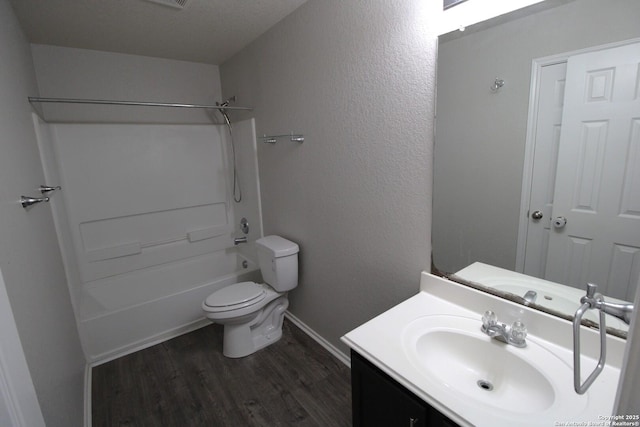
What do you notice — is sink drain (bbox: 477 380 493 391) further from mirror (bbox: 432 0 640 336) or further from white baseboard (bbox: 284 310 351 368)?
white baseboard (bbox: 284 310 351 368)

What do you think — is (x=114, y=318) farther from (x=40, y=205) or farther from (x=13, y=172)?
(x=13, y=172)

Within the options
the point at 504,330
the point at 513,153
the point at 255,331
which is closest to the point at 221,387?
the point at 255,331

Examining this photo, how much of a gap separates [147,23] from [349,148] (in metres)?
1.64

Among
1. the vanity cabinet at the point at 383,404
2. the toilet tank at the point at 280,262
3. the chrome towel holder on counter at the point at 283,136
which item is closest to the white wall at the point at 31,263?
the vanity cabinet at the point at 383,404

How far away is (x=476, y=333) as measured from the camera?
3.68ft

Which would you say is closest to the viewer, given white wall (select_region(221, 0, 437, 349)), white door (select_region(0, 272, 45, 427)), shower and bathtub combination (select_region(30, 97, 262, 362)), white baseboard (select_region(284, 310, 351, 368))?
white door (select_region(0, 272, 45, 427))

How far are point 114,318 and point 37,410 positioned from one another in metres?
1.46

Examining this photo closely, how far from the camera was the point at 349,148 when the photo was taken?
1.72 m

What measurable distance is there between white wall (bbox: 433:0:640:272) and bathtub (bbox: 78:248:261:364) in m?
1.97

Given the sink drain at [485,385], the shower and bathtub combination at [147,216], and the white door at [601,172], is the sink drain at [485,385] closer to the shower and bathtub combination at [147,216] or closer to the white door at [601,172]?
the white door at [601,172]

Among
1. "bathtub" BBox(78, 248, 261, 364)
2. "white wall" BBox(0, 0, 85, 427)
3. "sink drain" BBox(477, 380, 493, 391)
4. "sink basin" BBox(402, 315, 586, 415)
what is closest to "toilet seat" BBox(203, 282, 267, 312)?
"bathtub" BBox(78, 248, 261, 364)

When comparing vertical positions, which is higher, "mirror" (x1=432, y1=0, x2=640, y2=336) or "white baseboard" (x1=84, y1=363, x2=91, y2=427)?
"mirror" (x1=432, y1=0, x2=640, y2=336)

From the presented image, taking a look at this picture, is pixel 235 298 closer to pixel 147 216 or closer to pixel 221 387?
pixel 221 387

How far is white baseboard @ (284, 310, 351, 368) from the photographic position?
2.06 m
